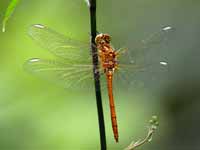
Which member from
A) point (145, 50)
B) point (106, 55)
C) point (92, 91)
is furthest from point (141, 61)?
point (92, 91)

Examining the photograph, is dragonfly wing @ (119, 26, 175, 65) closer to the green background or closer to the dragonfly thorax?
the green background

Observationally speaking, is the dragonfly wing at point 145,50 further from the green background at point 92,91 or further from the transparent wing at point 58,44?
the transparent wing at point 58,44

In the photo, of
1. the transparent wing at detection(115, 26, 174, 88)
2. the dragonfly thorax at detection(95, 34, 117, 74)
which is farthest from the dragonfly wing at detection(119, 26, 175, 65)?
the dragonfly thorax at detection(95, 34, 117, 74)

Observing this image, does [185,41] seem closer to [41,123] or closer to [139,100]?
[139,100]

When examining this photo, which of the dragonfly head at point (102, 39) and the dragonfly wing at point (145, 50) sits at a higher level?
the dragonfly head at point (102, 39)

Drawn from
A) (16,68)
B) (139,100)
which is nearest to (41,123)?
(16,68)

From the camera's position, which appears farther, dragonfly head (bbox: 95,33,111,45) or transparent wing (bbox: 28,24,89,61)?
transparent wing (bbox: 28,24,89,61)

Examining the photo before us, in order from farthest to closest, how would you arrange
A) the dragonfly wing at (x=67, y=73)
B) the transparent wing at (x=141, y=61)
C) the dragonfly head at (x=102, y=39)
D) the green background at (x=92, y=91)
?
1. the green background at (x=92, y=91)
2. the transparent wing at (x=141, y=61)
3. the dragonfly wing at (x=67, y=73)
4. the dragonfly head at (x=102, y=39)

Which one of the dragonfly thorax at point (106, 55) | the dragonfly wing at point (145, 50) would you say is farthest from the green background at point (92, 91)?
the dragonfly thorax at point (106, 55)
